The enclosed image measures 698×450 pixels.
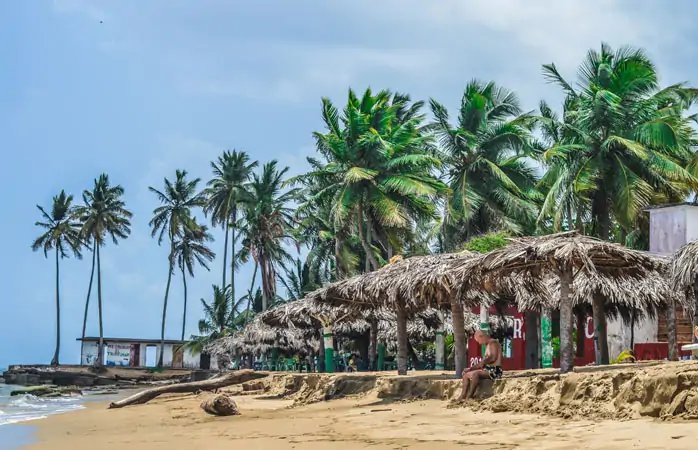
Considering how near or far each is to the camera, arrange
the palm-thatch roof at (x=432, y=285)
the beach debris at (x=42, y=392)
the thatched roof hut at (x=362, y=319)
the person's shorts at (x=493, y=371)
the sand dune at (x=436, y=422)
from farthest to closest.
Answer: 1. the beach debris at (x=42, y=392)
2. the thatched roof hut at (x=362, y=319)
3. the palm-thatch roof at (x=432, y=285)
4. the person's shorts at (x=493, y=371)
5. the sand dune at (x=436, y=422)

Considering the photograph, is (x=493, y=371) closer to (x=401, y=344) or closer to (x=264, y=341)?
(x=401, y=344)

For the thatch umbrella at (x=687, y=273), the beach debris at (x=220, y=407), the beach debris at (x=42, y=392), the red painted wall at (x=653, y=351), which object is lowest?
the beach debris at (x=42, y=392)

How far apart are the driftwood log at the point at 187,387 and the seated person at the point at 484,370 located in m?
9.51

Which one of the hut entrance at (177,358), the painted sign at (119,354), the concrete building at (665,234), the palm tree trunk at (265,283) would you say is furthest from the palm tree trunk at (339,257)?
the painted sign at (119,354)

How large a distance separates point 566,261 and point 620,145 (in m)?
13.2

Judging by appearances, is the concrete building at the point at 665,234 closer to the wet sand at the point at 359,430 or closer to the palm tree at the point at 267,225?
the wet sand at the point at 359,430

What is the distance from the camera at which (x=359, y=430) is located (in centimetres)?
970

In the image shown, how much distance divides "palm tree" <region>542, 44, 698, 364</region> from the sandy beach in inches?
473

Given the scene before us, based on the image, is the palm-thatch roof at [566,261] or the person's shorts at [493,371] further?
the person's shorts at [493,371]

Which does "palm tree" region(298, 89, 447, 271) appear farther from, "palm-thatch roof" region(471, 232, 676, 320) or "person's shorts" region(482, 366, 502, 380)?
"person's shorts" region(482, 366, 502, 380)

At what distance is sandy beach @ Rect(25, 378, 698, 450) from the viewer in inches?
283

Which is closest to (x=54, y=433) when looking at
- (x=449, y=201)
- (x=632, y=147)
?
(x=632, y=147)

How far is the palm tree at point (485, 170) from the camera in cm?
2992

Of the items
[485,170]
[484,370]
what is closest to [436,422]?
[484,370]
